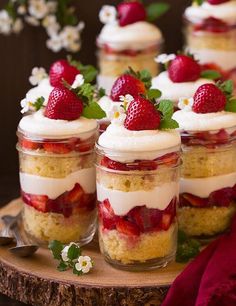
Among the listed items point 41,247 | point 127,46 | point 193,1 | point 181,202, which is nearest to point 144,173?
point 181,202

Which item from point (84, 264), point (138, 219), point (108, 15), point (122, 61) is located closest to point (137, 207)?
point (138, 219)

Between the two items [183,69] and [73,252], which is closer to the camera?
[73,252]

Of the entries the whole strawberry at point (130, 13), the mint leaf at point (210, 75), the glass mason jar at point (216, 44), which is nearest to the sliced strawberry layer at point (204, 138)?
the mint leaf at point (210, 75)

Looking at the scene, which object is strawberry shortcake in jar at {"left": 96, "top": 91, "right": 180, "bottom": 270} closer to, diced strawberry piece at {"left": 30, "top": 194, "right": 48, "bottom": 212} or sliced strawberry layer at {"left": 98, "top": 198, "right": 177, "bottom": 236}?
sliced strawberry layer at {"left": 98, "top": 198, "right": 177, "bottom": 236}

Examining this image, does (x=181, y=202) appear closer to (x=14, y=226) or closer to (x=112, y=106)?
(x=112, y=106)

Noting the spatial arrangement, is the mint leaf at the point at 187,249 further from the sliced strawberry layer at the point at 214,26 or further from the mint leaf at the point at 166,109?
the sliced strawberry layer at the point at 214,26

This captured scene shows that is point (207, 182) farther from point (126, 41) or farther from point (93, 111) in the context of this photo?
point (126, 41)

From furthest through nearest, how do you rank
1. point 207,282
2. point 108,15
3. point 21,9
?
point 21,9, point 108,15, point 207,282
